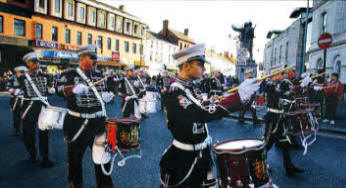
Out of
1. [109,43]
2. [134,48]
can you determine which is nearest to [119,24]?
[109,43]

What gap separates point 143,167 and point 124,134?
2.71 ft

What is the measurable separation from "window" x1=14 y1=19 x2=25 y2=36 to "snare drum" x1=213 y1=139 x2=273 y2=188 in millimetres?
29011

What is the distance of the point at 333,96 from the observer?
1033 cm

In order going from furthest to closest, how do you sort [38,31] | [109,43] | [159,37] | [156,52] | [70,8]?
[159,37]
[156,52]
[109,43]
[70,8]
[38,31]

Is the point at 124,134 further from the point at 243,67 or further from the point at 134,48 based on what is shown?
the point at 134,48

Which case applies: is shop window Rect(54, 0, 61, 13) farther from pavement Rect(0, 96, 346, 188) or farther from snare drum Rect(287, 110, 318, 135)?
snare drum Rect(287, 110, 318, 135)

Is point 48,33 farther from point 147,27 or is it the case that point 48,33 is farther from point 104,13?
point 147,27

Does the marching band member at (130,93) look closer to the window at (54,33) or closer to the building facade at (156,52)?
the window at (54,33)

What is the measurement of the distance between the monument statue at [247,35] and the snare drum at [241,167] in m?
21.1

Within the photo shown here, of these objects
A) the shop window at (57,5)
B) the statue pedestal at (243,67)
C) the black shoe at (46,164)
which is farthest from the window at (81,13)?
the black shoe at (46,164)

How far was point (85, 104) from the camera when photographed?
349 centimetres

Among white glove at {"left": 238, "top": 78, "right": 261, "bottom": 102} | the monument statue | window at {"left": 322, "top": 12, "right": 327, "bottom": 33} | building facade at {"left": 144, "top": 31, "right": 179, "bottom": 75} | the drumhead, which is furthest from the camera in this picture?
building facade at {"left": 144, "top": 31, "right": 179, "bottom": 75}

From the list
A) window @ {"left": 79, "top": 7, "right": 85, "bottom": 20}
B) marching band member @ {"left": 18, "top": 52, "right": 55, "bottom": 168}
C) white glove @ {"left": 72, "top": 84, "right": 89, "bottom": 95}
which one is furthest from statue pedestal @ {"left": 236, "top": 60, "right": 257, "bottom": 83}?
window @ {"left": 79, "top": 7, "right": 85, "bottom": 20}

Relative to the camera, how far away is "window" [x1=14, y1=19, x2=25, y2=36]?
979 inches
